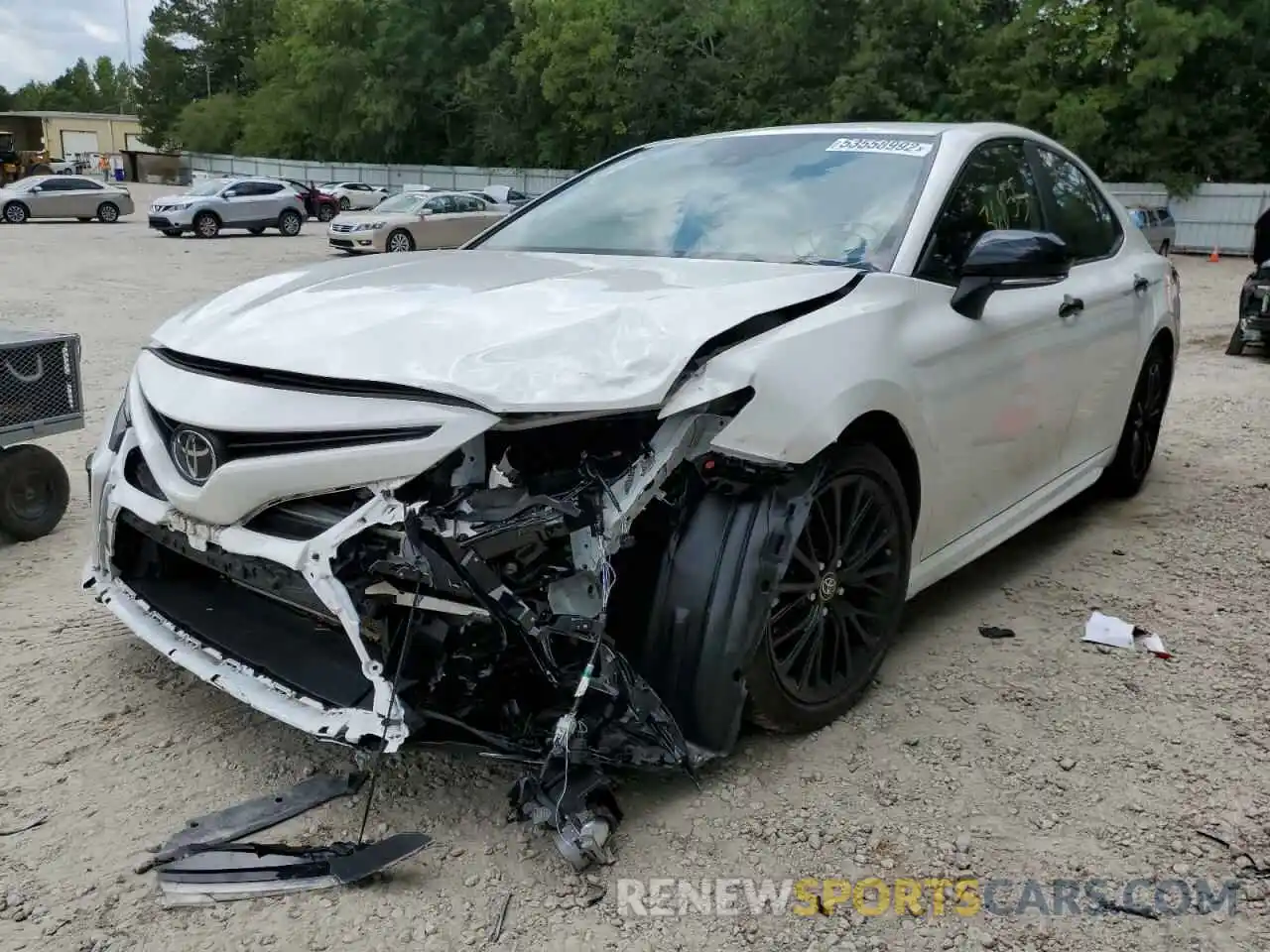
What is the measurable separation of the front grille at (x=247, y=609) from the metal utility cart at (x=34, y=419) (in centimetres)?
175

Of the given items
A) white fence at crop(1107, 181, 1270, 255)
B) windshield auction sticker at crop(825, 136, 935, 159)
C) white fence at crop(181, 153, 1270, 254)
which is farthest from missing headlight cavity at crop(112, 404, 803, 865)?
white fence at crop(1107, 181, 1270, 255)

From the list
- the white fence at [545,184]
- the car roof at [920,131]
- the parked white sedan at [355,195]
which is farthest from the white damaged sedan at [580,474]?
the parked white sedan at [355,195]

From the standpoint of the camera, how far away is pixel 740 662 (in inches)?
102

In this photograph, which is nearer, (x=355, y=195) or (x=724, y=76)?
(x=355, y=195)

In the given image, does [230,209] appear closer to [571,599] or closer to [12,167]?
[12,167]


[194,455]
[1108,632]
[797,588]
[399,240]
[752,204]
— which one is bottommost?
[399,240]

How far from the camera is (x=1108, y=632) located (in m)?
Result: 3.74

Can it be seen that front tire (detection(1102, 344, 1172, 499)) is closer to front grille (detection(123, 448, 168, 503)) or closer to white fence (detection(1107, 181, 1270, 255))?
front grille (detection(123, 448, 168, 503))

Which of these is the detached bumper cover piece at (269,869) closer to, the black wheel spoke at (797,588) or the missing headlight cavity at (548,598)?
the missing headlight cavity at (548,598)

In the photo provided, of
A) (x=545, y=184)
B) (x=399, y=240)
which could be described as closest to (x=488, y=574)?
(x=399, y=240)

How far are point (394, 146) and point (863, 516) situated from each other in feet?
189

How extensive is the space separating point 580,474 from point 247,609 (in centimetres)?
104

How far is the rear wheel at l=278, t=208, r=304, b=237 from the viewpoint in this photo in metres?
28.4

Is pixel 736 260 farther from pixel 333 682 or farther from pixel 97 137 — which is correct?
pixel 97 137
